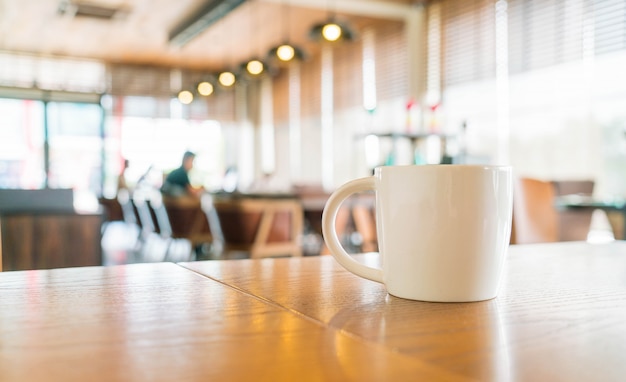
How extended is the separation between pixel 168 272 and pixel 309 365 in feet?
1.39

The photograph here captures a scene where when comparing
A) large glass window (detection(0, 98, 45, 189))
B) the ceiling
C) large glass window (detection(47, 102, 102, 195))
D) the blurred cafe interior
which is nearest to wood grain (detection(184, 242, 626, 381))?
the blurred cafe interior

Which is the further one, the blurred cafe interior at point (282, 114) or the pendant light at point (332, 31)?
the pendant light at point (332, 31)

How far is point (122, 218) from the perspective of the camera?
8.80 meters

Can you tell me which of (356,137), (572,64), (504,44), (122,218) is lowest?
(122,218)

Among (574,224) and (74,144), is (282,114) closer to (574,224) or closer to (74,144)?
(74,144)

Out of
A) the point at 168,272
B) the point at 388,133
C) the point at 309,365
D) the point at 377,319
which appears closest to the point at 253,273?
the point at 168,272

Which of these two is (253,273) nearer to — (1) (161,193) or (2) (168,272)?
(2) (168,272)

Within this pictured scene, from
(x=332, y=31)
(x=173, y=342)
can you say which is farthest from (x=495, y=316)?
(x=332, y=31)

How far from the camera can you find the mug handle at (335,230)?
562mm

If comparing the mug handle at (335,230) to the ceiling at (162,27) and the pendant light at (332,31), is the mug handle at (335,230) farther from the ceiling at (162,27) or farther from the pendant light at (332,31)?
the ceiling at (162,27)

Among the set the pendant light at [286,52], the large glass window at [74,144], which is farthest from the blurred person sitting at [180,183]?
the large glass window at [74,144]

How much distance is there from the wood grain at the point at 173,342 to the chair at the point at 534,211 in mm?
1506

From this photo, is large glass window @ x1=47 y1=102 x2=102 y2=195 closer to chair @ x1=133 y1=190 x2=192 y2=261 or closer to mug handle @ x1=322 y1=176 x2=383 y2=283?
chair @ x1=133 y1=190 x2=192 y2=261

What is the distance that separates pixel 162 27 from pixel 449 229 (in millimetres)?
8517
